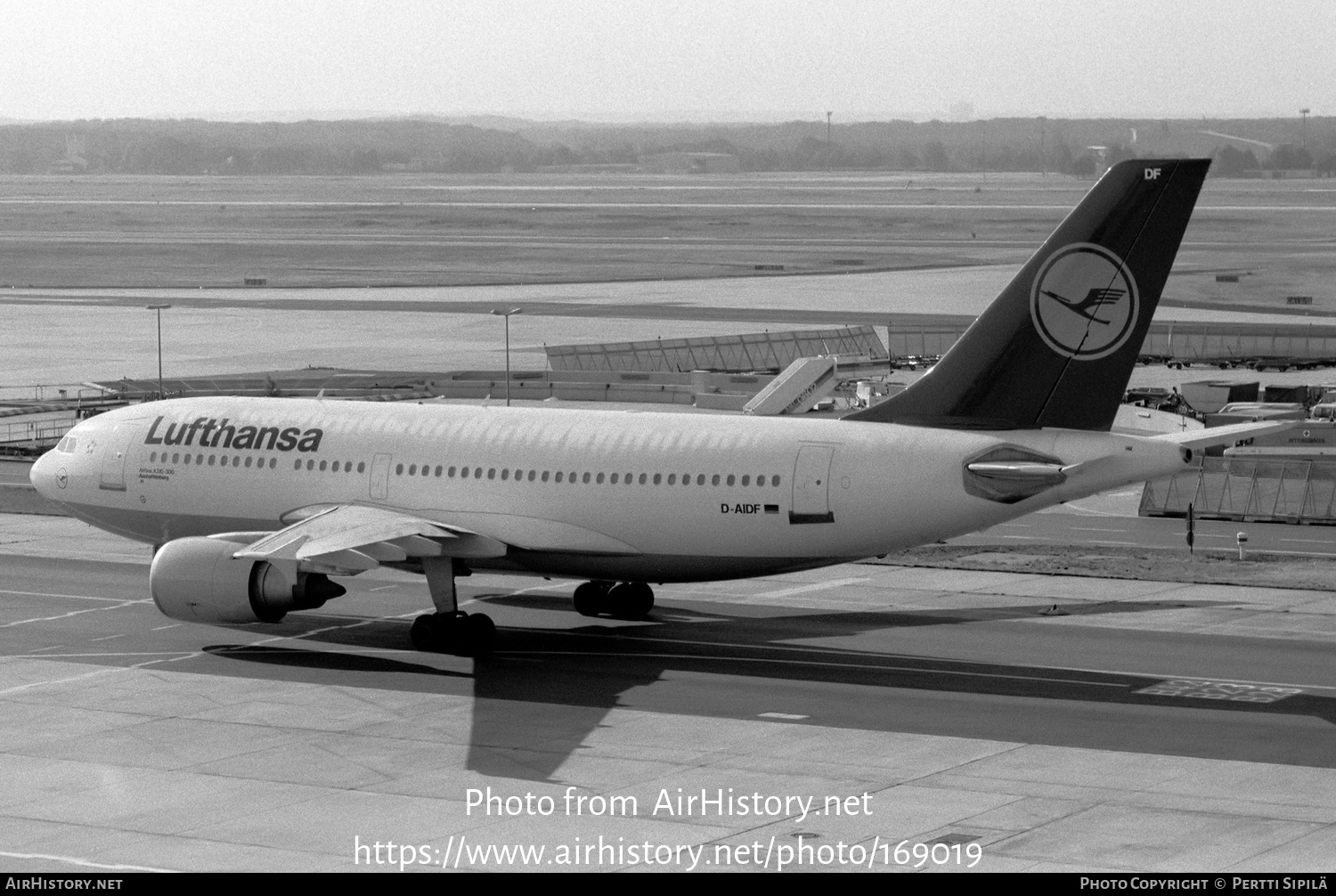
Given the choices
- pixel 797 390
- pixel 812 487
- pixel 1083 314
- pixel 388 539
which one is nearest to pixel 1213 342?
pixel 797 390

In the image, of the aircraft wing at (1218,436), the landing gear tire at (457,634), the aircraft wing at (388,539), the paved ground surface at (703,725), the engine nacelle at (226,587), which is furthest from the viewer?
the landing gear tire at (457,634)

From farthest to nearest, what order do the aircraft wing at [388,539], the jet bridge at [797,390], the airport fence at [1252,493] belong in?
1. the jet bridge at [797,390]
2. the airport fence at [1252,493]
3. the aircraft wing at [388,539]

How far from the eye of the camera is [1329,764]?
3058cm

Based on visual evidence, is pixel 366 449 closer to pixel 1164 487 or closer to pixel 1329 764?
pixel 1329 764

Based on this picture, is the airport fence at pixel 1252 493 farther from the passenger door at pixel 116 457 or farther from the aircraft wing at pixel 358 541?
the passenger door at pixel 116 457

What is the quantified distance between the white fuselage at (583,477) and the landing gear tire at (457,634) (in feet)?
5.58

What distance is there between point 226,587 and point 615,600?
370 inches

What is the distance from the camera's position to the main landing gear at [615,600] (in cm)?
4488

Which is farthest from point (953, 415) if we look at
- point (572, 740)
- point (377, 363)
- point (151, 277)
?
point (151, 277)

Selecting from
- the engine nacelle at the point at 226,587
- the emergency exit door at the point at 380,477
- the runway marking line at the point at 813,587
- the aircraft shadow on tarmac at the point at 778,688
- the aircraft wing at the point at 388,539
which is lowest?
the runway marking line at the point at 813,587

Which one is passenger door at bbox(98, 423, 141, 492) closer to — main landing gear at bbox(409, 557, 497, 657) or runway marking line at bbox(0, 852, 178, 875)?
main landing gear at bbox(409, 557, 497, 657)

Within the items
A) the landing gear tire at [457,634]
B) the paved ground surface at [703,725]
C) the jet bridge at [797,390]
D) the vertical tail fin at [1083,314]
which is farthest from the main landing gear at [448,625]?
the jet bridge at [797,390]

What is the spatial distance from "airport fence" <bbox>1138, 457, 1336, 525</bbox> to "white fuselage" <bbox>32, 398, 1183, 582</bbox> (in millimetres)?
27506

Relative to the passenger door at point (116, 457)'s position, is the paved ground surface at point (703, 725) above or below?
below
